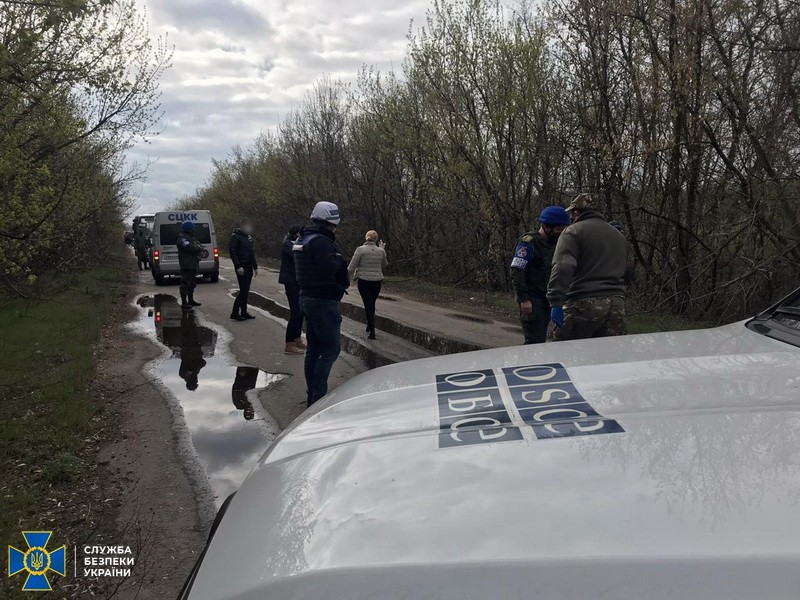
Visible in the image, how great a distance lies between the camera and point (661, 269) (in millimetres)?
14258

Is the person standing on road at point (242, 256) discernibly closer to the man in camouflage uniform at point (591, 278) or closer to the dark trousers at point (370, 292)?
the dark trousers at point (370, 292)

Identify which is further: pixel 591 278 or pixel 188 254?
pixel 188 254

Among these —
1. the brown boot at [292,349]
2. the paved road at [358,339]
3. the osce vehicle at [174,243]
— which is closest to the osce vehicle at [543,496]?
the paved road at [358,339]

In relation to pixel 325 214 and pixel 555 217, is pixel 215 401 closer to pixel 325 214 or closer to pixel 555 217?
pixel 325 214

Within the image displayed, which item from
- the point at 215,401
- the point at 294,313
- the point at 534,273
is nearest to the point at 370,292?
the point at 294,313

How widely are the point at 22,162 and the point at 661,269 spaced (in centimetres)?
1270

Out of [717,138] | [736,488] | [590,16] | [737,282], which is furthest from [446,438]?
[590,16]

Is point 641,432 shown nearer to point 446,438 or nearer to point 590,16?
point 446,438

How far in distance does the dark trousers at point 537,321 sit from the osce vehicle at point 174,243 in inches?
644

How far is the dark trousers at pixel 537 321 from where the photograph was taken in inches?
258

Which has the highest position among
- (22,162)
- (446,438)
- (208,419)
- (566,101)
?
(566,101)

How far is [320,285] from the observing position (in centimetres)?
598

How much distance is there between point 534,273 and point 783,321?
4.17 metres

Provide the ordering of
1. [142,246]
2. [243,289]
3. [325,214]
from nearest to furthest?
[325,214]
[243,289]
[142,246]
